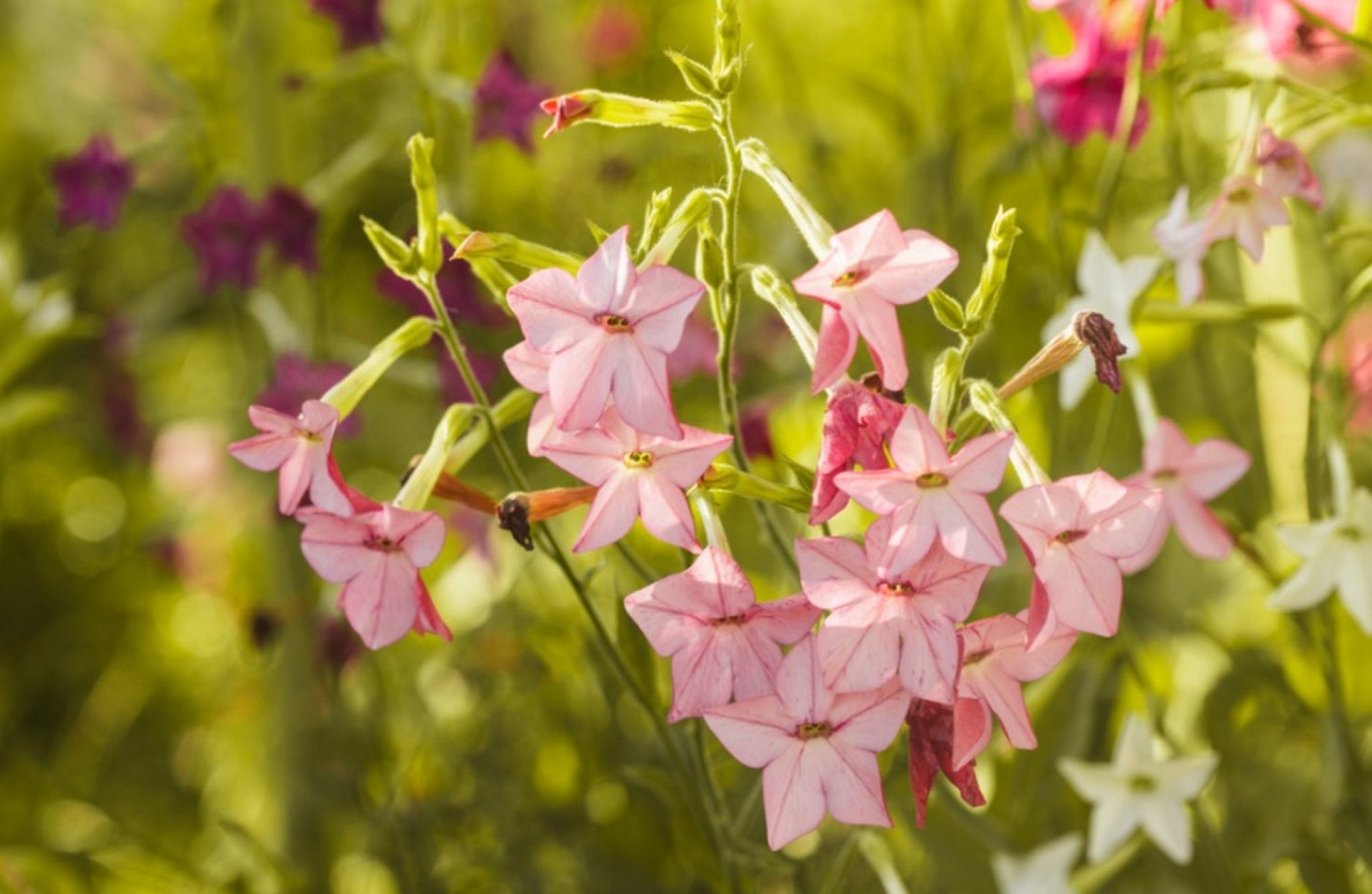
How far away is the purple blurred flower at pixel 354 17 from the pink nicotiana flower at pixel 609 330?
20.8 inches

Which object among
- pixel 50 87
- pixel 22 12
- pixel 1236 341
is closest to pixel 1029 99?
pixel 1236 341

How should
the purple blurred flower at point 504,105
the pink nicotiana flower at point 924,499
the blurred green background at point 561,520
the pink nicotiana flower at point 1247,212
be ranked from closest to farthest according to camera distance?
the pink nicotiana flower at point 924,499 → the pink nicotiana flower at point 1247,212 → the blurred green background at point 561,520 → the purple blurred flower at point 504,105

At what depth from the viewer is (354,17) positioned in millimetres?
845

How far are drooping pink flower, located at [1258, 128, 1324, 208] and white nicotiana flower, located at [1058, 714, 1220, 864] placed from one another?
222mm

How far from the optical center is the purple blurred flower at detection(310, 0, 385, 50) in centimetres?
84

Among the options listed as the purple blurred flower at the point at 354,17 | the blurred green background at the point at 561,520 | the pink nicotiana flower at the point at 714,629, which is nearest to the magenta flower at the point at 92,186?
the blurred green background at the point at 561,520

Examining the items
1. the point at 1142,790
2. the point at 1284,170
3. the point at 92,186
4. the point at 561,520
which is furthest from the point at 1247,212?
the point at 92,186

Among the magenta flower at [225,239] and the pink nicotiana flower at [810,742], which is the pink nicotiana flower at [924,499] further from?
the magenta flower at [225,239]

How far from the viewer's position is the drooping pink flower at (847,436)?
39 cm

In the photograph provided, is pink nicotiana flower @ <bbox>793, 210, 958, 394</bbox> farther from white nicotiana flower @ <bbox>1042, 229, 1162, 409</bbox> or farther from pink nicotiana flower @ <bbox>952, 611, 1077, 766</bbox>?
white nicotiana flower @ <bbox>1042, 229, 1162, 409</bbox>

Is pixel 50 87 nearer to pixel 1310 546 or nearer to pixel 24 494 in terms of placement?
pixel 24 494

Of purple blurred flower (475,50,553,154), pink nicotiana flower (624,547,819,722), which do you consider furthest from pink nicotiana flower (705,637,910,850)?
purple blurred flower (475,50,553,154)

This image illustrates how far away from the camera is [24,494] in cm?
140

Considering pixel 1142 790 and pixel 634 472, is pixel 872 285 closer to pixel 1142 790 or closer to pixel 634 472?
pixel 634 472
